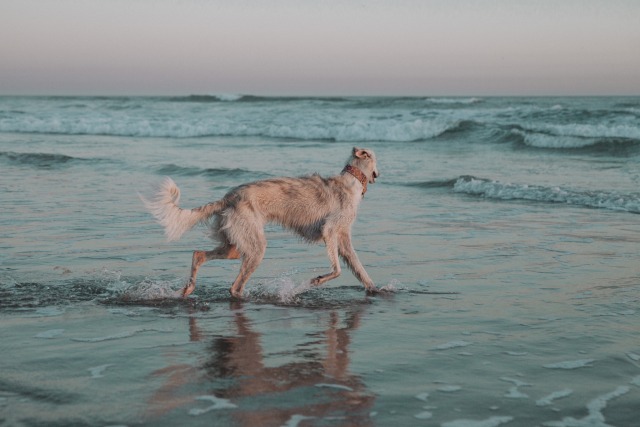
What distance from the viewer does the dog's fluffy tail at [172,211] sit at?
23.0 feet

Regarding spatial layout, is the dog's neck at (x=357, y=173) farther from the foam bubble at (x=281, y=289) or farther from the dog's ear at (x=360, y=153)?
the foam bubble at (x=281, y=289)

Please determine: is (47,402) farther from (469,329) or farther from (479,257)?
(479,257)

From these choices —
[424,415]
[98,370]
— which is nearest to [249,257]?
[98,370]

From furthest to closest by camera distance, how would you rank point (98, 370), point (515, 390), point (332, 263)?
1. point (332, 263)
2. point (98, 370)
3. point (515, 390)

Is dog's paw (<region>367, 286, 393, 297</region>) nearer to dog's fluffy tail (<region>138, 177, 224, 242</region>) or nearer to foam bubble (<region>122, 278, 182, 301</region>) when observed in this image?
dog's fluffy tail (<region>138, 177, 224, 242</region>)

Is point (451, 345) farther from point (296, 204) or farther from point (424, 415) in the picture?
point (296, 204)

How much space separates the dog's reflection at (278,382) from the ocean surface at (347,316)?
0.02m

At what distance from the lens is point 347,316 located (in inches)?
261

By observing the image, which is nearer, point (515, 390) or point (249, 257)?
point (515, 390)

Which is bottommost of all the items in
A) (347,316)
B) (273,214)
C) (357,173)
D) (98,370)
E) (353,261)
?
(347,316)

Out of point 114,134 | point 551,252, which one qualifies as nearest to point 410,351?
point 551,252

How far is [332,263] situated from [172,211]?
1.65m

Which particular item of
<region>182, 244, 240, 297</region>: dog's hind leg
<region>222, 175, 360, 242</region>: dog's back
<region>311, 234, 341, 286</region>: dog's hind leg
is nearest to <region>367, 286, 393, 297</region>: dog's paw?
<region>311, 234, 341, 286</region>: dog's hind leg

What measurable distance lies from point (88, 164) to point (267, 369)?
58.1ft
